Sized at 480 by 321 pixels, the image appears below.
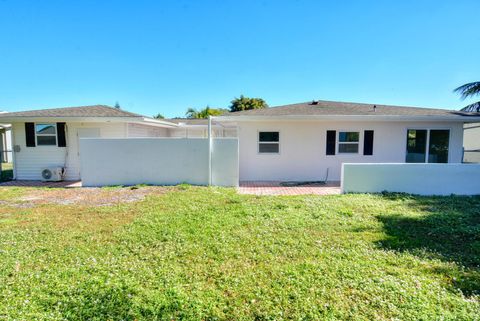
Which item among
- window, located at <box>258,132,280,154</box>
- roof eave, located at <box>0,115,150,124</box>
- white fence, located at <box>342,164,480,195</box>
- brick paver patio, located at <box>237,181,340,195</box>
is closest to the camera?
white fence, located at <box>342,164,480,195</box>

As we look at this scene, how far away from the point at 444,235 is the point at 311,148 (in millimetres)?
6443

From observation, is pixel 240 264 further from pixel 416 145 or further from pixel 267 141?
pixel 416 145

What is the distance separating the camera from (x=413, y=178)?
791cm

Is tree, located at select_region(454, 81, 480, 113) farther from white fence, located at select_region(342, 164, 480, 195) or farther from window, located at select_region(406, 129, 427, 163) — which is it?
white fence, located at select_region(342, 164, 480, 195)

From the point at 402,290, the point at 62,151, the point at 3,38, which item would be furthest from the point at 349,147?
the point at 3,38

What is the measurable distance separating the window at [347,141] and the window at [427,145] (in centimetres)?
223

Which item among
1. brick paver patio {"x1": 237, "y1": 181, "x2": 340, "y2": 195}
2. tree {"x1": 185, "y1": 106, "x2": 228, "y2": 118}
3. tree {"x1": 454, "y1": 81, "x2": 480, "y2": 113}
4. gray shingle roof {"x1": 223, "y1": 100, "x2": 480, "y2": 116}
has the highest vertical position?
tree {"x1": 185, "y1": 106, "x2": 228, "y2": 118}

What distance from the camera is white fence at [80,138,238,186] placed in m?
9.26

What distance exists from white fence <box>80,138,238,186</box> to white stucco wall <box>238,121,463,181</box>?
1604 mm

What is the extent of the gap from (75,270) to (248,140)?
8081 mm

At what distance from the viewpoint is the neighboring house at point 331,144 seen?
10.5 metres

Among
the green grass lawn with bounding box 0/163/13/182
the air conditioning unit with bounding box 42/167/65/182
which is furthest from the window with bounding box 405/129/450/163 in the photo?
the green grass lawn with bounding box 0/163/13/182

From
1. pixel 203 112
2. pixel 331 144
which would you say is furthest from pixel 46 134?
pixel 203 112

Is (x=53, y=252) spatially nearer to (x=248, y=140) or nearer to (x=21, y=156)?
(x=248, y=140)
